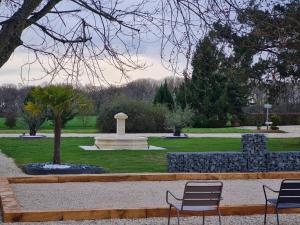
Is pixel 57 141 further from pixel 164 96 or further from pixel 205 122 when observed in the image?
pixel 164 96

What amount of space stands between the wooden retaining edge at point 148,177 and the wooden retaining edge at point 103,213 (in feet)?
16.5

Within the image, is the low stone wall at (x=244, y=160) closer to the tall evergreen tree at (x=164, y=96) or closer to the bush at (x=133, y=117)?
the bush at (x=133, y=117)

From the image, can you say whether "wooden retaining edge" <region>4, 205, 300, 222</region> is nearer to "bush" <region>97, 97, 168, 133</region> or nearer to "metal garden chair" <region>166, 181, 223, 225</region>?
"metal garden chair" <region>166, 181, 223, 225</region>

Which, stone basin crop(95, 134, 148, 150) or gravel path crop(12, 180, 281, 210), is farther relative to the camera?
stone basin crop(95, 134, 148, 150)

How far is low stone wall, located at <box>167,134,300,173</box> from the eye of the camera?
58.1 feet

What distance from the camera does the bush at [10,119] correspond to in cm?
5359

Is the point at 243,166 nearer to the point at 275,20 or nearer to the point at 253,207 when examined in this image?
the point at 253,207

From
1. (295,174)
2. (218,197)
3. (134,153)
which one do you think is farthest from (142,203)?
(134,153)

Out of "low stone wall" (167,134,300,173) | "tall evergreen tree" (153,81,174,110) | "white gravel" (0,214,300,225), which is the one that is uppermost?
"tall evergreen tree" (153,81,174,110)

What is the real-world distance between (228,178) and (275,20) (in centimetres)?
767

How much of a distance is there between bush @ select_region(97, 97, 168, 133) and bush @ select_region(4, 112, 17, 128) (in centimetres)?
992

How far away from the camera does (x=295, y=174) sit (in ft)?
54.8

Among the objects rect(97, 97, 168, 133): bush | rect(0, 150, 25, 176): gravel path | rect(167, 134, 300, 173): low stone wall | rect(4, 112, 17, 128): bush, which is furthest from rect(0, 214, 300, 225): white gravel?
rect(4, 112, 17, 128): bush

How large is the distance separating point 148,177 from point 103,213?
5.58 m
